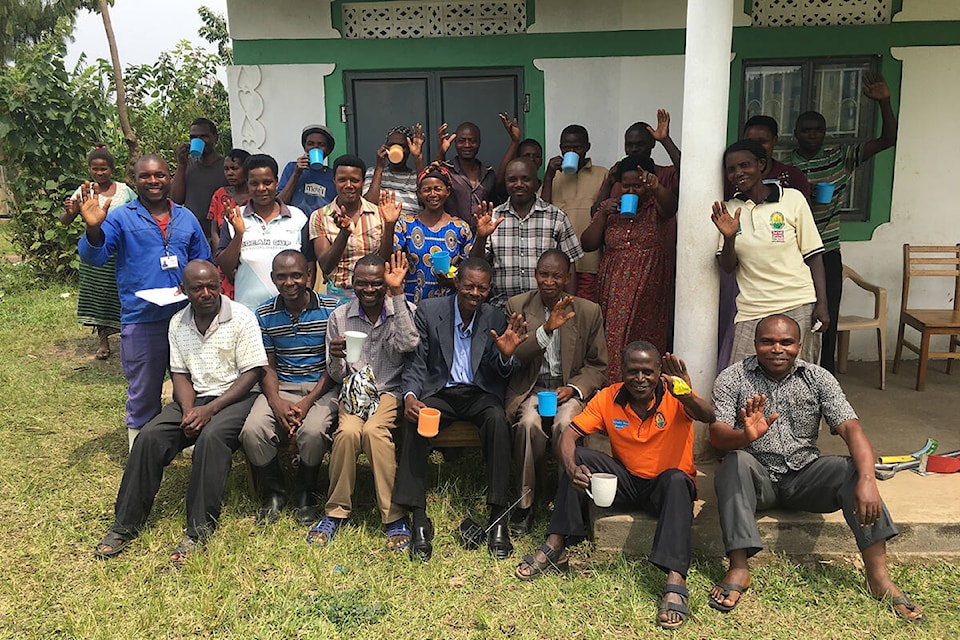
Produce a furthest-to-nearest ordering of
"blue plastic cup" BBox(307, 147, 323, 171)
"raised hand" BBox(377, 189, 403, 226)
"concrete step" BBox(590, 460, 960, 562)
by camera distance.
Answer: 1. "blue plastic cup" BBox(307, 147, 323, 171)
2. "raised hand" BBox(377, 189, 403, 226)
3. "concrete step" BBox(590, 460, 960, 562)

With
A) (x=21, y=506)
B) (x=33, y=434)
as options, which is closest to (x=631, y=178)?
(x=21, y=506)

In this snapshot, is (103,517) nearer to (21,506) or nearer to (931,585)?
(21,506)

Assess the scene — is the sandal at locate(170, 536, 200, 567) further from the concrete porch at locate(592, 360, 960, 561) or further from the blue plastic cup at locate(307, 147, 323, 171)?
the blue plastic cup at locate(307, 147, 323, 171)

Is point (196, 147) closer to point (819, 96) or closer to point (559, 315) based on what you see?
point (559, 315)

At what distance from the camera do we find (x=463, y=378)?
12.7ft

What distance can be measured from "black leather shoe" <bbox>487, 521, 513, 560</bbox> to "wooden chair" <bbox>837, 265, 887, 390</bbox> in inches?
128

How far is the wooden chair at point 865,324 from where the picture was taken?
17.4 feet

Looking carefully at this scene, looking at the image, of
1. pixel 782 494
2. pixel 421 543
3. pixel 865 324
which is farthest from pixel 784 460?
pixel 865 324

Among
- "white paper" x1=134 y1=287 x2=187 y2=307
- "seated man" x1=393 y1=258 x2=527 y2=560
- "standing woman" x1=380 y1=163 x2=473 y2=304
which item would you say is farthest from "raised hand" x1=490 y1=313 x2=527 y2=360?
"white paper" x1=134 y1=287 x2=187 y2=307

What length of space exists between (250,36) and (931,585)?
5.59 meters

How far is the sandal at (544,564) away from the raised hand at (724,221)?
1.69m

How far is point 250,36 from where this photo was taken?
225 inches

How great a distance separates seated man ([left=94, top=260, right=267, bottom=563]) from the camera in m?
3.59

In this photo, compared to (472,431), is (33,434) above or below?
below
